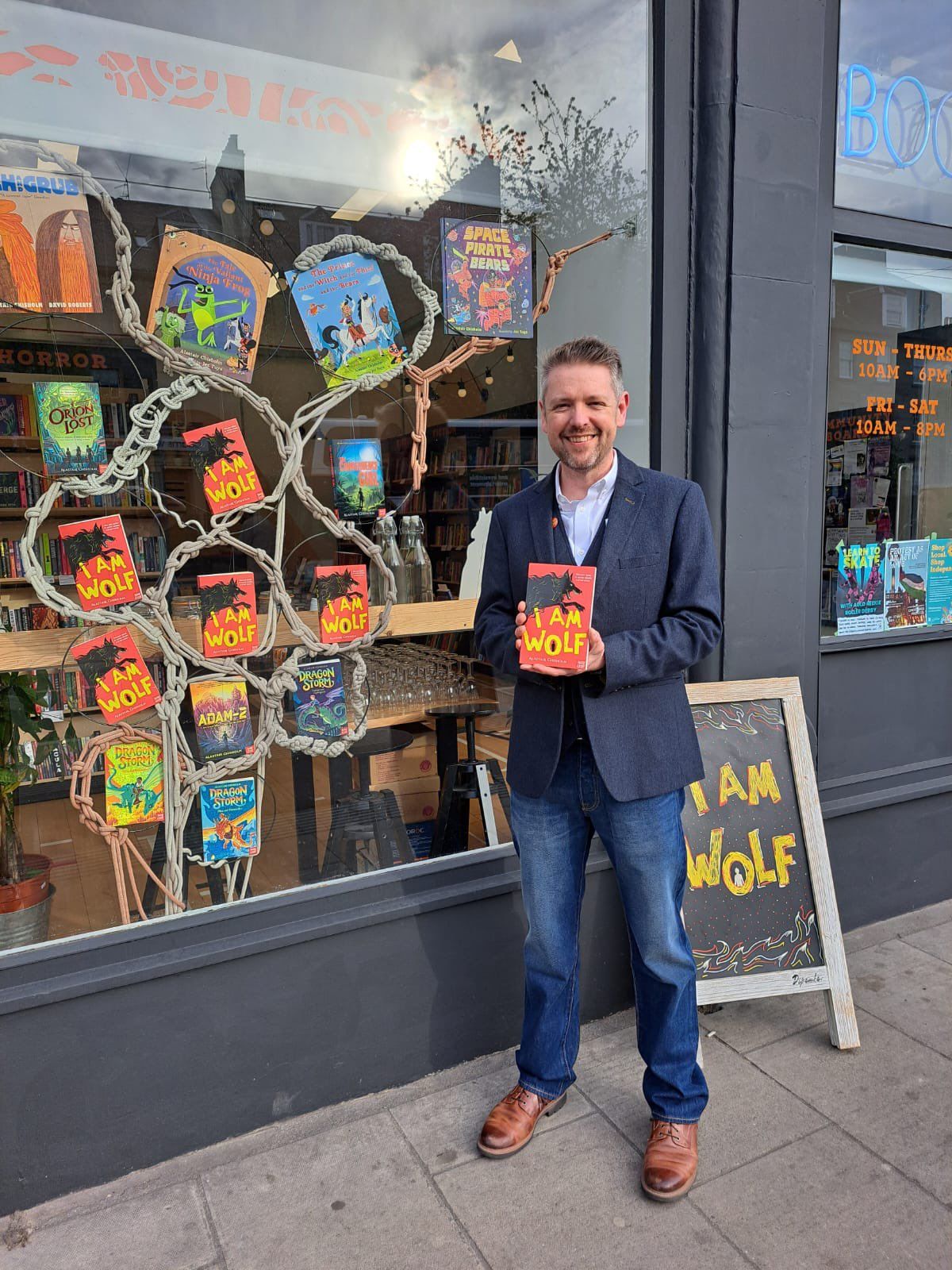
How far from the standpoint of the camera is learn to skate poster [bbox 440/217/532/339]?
265 cm

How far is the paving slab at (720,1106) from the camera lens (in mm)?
2156

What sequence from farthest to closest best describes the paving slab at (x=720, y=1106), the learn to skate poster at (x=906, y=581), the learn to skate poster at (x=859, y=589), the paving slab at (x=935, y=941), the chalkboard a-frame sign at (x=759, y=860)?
1. the learn to skate poster at (x=906, y=581)
2. the learn to skate poster at (x=859, y=589)
3. the paving slab at (x=935, y=941)
4. the chalkboard a-frame sign at (x=759, y=860)
5. the paving slab at (x=720, y=1106)

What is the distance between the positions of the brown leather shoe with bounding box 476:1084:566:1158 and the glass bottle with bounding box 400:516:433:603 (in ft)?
4.66

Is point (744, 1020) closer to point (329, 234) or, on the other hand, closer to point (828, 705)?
point (828, 705)

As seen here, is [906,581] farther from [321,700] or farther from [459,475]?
[321,700]

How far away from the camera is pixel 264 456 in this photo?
2.43m

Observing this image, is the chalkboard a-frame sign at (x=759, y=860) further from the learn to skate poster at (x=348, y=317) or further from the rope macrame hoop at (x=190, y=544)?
the learn to skate poster at (x=348, y=317)

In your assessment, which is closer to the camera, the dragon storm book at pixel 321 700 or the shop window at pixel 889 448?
the dragon storm book at pixel 321 700

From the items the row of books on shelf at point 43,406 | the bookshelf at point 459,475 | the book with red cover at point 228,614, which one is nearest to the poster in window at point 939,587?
the bookshelf at point 459,475

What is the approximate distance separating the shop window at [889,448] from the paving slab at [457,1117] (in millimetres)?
1858

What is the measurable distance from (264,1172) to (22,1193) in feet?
1.82

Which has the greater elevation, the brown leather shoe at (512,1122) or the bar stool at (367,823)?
the bar stool at (367,823)

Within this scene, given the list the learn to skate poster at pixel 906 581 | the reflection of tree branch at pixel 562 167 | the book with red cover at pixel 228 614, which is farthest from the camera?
the learn to skate poster at pixel 906 581

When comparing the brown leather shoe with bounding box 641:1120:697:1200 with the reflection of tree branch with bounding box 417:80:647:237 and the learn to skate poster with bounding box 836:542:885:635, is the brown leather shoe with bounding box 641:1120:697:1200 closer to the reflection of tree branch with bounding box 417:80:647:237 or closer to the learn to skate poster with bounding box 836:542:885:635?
the learn to skate poster with bounding box 836:542:885:635
